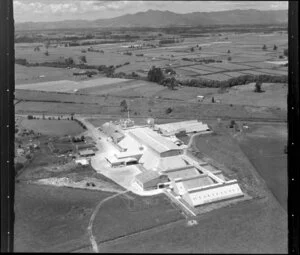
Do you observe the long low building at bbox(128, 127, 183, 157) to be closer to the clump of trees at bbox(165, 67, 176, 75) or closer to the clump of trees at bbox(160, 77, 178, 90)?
the clump of trees at bbox(160, 77, 178, 90)

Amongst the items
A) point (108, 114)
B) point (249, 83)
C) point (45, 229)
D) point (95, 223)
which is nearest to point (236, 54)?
point (249, 83)

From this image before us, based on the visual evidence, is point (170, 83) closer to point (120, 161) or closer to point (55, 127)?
point (120, 161)

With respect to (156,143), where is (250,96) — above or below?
above

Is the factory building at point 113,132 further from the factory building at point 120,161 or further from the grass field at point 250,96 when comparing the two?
the grass field at point 250,96

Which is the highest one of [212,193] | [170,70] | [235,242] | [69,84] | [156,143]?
[170,70]

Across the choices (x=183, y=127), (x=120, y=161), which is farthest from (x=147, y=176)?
(x=183, y=127)

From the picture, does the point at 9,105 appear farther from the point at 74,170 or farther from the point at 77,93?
the point at 77,93

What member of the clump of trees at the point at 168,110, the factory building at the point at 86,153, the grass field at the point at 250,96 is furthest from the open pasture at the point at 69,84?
the grass field at the point at 250,96
